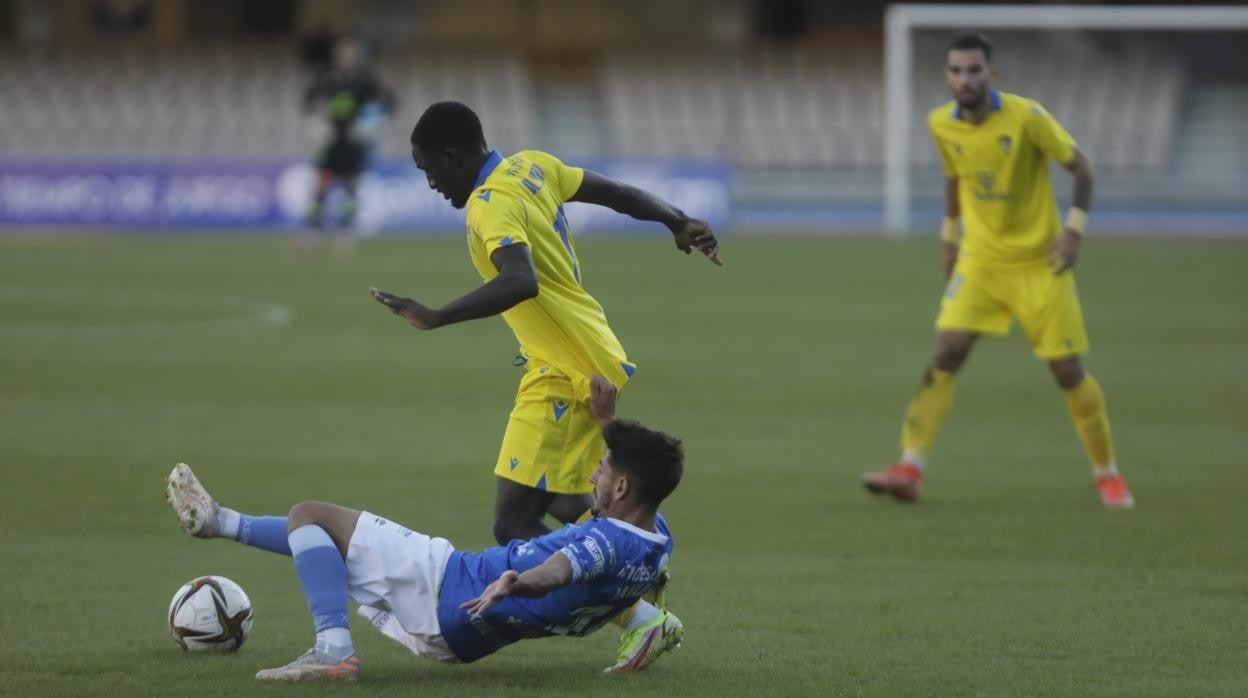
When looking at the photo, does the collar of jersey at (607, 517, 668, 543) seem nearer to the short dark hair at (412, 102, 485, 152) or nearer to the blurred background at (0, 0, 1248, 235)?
the short dark hair at (412, 102, 485, 152)

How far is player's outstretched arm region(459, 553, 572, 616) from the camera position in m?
5.12

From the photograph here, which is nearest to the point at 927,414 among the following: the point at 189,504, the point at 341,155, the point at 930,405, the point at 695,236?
the point at 930,405

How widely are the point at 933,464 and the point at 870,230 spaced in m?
22.2

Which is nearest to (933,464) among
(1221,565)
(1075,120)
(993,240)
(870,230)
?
(993,240)

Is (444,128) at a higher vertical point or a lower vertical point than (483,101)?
higher

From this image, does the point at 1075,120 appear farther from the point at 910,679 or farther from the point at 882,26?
the point at 910,679

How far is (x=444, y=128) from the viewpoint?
232 inches

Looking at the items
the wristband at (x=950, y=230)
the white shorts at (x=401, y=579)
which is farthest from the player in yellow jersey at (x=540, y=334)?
the wristband at (x=950, y=230)

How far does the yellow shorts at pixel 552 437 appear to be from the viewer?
6121 mm

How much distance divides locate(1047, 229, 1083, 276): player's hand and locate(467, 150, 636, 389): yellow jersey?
328 cm

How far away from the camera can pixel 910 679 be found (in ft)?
18.7

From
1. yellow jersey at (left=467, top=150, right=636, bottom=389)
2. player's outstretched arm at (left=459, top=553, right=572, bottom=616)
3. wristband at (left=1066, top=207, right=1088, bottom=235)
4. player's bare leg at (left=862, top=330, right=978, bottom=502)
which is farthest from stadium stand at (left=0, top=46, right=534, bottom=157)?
player's outstretched arm at (left=459, top=553, right=572, bottom=616)

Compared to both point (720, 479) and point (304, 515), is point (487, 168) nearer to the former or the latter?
point (304, 515)

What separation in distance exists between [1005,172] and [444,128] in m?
4.03
